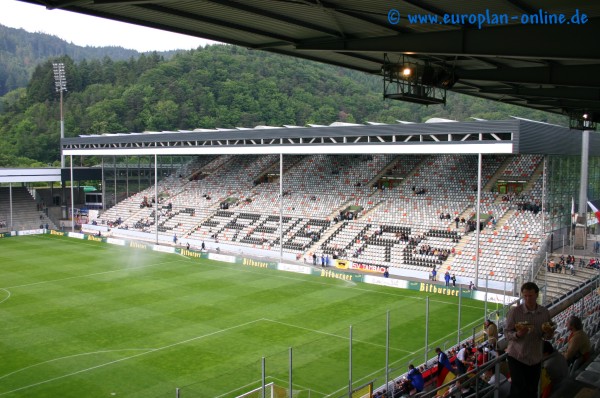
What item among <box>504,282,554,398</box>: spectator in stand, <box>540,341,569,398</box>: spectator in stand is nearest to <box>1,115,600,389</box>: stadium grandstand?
<box>540,341,569,398</box>: spectator in stand

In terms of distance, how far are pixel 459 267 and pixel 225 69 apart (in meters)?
88.9

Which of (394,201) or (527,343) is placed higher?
(527,343)

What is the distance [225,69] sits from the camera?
11644cm

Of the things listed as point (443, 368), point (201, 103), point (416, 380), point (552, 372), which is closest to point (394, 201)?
point (443, 368)

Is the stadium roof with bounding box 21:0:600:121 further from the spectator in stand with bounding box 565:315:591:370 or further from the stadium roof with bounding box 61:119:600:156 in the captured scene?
the stadium roof with bounding box 61:119:600:156

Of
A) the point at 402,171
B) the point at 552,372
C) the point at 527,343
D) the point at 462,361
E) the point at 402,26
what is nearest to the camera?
the point at 527,343

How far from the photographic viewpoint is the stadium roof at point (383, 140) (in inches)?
1398

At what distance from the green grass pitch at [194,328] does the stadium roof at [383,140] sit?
10.2 m

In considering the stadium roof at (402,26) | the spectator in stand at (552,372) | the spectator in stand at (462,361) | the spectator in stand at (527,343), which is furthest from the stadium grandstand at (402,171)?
the spectator in stand at (462,361)

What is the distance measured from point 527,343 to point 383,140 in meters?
35.7

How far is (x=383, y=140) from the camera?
136 feet

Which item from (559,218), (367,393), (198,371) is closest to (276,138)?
A: (559,218)

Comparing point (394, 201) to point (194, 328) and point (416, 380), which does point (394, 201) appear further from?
point (416, 380)

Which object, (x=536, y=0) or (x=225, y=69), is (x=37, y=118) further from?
(x=536, y=0)
